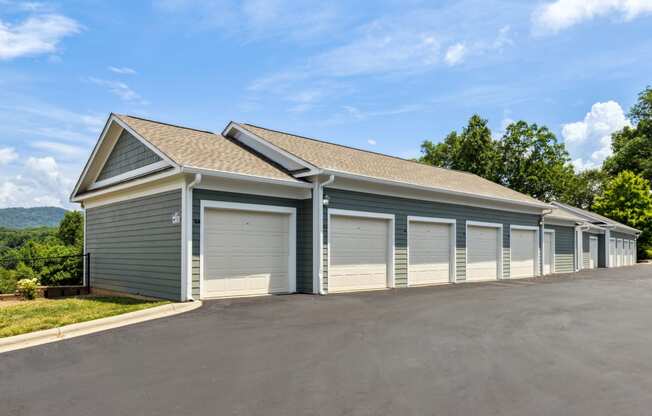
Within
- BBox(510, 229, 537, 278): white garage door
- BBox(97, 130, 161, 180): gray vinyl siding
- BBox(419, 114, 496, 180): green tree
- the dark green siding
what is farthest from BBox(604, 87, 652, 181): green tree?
BBox(97, 130, 161, 180): gray vinyl siding

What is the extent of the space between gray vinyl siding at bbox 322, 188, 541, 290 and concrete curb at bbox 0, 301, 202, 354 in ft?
13.7

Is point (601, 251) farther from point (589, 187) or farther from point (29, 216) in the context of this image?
point (29, 216)

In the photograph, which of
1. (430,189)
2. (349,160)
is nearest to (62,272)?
(349,160)

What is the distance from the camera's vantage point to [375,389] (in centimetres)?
444

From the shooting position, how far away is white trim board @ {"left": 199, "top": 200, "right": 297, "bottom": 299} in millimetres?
10141

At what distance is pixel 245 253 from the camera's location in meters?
11.1

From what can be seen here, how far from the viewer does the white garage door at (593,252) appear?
91.3 feet

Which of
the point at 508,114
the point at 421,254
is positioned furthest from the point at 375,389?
the point at 508,114

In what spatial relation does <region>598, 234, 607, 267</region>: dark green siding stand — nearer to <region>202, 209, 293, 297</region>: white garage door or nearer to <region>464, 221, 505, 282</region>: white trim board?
<region>464, 221, 505, 282</region>: white trim board

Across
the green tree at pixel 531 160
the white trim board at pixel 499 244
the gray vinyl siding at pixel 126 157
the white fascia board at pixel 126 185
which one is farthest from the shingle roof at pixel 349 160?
the green tree at pixel 531 160

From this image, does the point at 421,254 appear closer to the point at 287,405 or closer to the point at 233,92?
the point at 233,92

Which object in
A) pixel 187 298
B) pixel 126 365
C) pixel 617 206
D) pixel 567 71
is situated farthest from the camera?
pixel 617 206

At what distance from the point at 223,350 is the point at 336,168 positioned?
23.0 feet

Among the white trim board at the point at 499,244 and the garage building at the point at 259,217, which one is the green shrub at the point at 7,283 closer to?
the garage building at the point at 259,217
